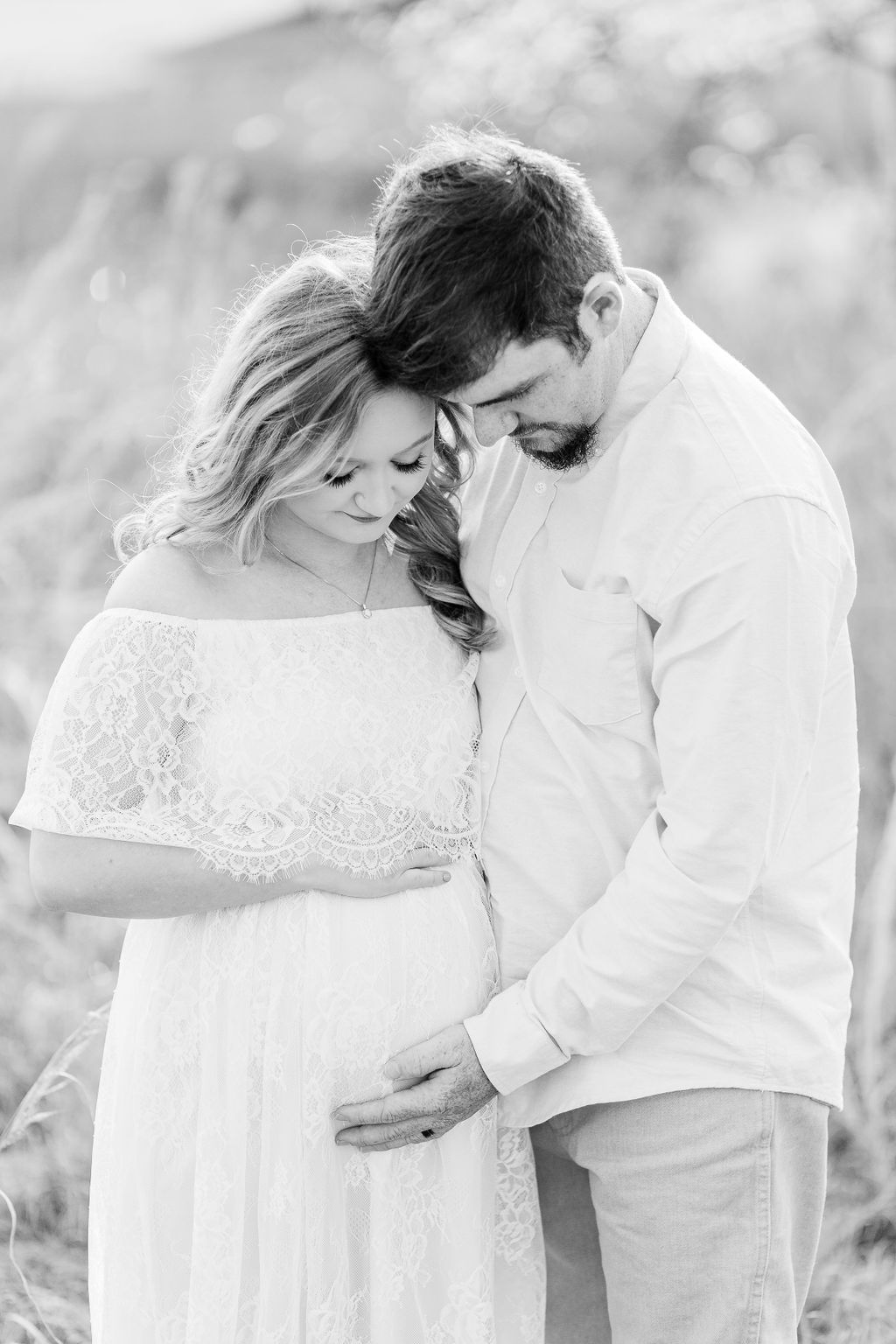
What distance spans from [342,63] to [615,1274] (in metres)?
4.23

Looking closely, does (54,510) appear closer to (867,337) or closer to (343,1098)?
(343,1098)

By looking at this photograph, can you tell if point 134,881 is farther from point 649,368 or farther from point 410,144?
point 410,144

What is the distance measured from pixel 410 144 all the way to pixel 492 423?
3249mm

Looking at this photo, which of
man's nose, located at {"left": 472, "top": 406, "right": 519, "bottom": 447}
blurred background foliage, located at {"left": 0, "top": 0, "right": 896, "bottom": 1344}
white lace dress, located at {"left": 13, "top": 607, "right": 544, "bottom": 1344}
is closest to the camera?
man's nose, located at {"left": 472, "top": 406, "right": 519, "bottom": 447}

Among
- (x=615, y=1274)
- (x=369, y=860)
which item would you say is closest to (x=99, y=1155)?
(x=369, y=860)

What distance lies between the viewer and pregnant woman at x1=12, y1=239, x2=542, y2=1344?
1778mm

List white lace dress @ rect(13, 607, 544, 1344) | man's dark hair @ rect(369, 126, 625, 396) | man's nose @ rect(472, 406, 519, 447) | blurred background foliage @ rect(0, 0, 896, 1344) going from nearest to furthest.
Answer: man's dark hair @ rect(369, 126, 625, 396) < man's nose @ rect(472, 406, 519, 447) < white lace dress @ rect(13, 607, 544, 1344) < blurred background foliage @ rect(0, 0, 896, 1344)

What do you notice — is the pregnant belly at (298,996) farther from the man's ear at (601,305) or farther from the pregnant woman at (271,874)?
the man's ear at (601,305)

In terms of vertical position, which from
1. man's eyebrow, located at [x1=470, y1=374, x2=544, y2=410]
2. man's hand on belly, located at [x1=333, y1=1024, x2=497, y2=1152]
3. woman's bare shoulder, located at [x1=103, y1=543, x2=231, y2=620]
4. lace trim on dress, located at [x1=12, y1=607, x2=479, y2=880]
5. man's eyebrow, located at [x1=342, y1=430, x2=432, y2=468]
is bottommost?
man's hand on belly, located at [x1=333, y1=1024, x2=497, y2=1152]

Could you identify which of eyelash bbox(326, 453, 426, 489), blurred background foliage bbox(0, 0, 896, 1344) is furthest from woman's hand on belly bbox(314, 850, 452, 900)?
blurred background foliage bbox(0, 0, 896, 1344)

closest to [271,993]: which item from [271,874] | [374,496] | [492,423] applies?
[271,874]

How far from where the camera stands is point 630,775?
1.84 metres

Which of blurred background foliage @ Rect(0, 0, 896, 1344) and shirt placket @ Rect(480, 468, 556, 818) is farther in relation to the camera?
blurred background foliage @ Rect(0, 0, 896, 1344)

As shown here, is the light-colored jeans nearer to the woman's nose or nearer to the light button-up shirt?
the light button-up shirt
